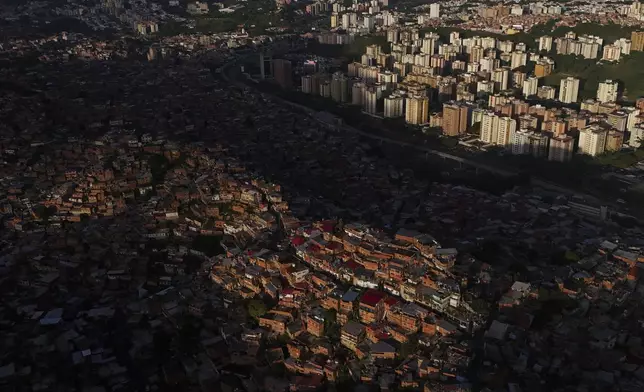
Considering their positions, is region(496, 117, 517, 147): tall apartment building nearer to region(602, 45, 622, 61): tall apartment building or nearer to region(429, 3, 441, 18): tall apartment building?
region(602, 45, 622, 61): tall apartment building

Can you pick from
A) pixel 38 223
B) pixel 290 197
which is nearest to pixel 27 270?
pixel 38 223

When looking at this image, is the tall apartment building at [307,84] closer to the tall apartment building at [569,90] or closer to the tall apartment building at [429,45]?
the tall apartment building at [429,45]

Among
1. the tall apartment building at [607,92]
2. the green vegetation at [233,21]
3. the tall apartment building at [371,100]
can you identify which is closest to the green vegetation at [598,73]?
the tall apartment building at [607,92]

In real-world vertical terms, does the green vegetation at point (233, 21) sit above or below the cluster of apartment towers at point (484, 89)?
above

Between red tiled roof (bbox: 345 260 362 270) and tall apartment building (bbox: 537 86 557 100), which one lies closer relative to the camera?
red tiled roof (bbox: 345 260 362 270)

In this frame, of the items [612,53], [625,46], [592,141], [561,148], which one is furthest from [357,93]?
→ [625,46]

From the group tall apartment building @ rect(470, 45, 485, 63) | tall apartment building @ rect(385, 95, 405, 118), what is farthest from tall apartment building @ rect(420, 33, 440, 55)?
tall apartment building @ rect(385, 95, 405, 118)

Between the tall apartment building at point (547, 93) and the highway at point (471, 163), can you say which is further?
the tall apartment building at point (547, 93)

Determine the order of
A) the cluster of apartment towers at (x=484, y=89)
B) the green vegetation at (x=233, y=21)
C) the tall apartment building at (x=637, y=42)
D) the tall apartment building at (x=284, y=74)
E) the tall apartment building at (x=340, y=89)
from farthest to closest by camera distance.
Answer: the green vegetation at (x=233, y=21) → the tall apartment building at (x=637, y=42) → the tall apartment building at (x=284, y=74) → the tall apartment building at (x=340, y=89) → the cluster of apartment towers at (x=484, y=89)
